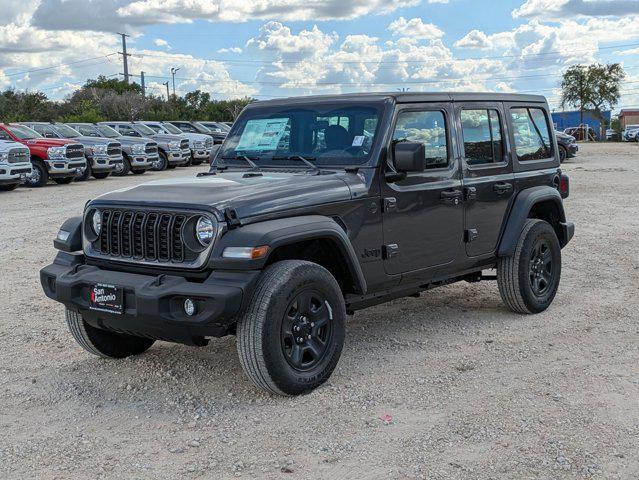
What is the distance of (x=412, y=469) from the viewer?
404cm

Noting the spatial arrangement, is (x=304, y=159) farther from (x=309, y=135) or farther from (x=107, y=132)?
(x=107, y=132)

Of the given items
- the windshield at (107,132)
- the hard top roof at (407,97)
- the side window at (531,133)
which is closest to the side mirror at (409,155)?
the hard top roof at (407,97)

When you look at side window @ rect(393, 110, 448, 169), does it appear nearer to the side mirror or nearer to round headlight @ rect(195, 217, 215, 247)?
the side mirror

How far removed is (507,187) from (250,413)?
3150 mm

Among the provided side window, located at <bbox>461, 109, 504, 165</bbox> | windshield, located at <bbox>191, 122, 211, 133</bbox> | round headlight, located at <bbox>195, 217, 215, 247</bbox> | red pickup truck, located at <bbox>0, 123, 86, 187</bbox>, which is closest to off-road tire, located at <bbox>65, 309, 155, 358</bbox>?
round headlight, located at <bbox>195, 217, 215, 247</bbox>

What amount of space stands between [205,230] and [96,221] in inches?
38.2

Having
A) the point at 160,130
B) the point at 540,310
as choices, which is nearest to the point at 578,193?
the point at 540,310

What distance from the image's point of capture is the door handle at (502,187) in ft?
21.9

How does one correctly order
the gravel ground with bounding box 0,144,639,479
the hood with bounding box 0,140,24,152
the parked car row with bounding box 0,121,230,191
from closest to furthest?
the gravel ground with bounding box 0,144,639,479, the hood with bounding box 0,140,24,152, the parked car row with bounding box 0,121,230,191

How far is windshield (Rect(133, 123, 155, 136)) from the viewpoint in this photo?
94.6 ft

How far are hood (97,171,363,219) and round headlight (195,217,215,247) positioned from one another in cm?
10

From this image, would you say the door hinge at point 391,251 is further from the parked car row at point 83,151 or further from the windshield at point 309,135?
the parked car row at point 83,151

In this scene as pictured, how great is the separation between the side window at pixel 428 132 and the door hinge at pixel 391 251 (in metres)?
0.72

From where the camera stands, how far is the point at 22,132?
70.4 ft
